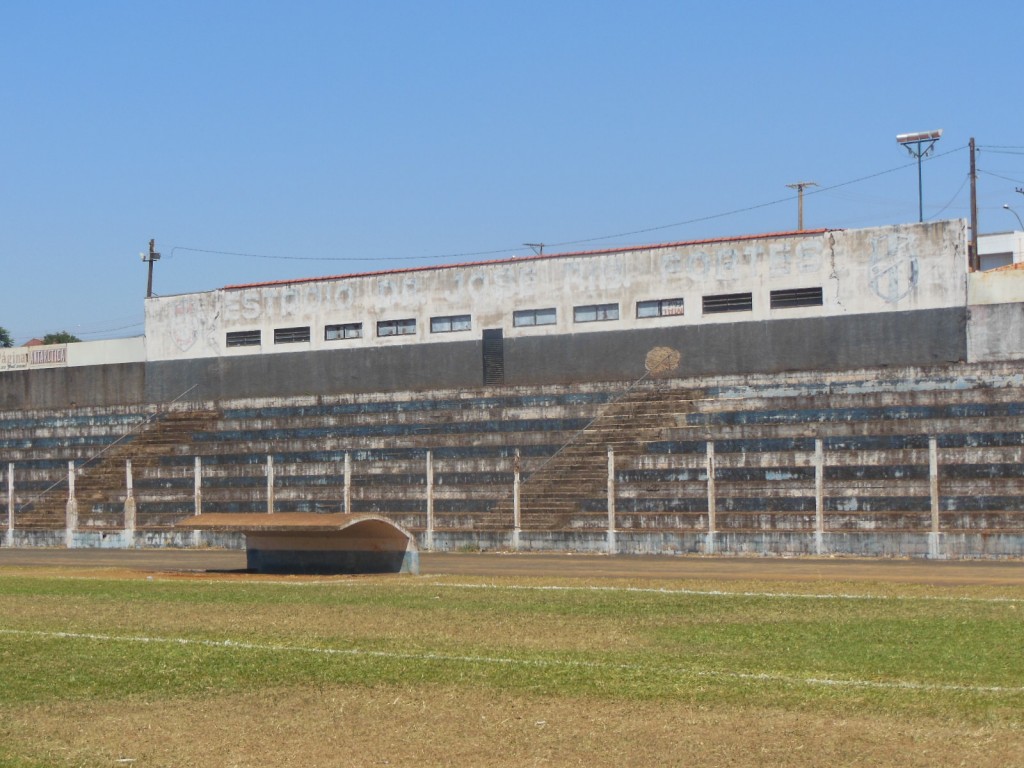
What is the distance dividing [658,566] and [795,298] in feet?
54.9

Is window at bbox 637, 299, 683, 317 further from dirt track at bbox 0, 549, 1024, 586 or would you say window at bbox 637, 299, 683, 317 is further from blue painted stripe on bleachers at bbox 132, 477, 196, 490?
blue painted stripe on bleachers at bbox 132, 477, 196, 490

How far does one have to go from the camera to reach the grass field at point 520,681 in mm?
9227

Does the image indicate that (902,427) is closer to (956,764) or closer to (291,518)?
(291,518)

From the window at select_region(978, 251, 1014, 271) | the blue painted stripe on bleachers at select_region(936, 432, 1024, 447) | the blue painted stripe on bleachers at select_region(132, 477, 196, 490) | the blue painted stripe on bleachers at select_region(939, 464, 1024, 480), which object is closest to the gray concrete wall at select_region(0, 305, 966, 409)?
the blue painted stripe on bleachers at select_region(936, 432, 1024, 447)

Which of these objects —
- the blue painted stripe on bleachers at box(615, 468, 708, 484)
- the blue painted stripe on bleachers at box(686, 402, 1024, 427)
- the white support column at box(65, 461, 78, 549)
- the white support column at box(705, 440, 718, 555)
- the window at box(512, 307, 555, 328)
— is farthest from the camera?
the window at box(512, 307, 555, 328)

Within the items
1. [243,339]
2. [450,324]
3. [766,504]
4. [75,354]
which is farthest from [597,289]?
[75,354]

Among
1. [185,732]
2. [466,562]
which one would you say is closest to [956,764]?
[185,732]

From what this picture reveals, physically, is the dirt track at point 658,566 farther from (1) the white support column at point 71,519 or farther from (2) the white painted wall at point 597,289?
(2) the white painted wall at point 597,289

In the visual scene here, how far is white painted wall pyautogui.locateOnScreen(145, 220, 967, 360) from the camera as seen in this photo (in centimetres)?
4019

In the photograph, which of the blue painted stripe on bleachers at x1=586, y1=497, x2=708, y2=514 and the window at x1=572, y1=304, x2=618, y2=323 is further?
the window at x1=572, y1=304, x2=618, y2=323

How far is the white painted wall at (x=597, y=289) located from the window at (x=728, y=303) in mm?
172

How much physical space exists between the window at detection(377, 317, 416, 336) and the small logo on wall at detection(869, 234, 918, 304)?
50.0ft

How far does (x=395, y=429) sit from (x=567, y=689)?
1180 inches

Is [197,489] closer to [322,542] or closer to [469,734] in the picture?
[322,542]
